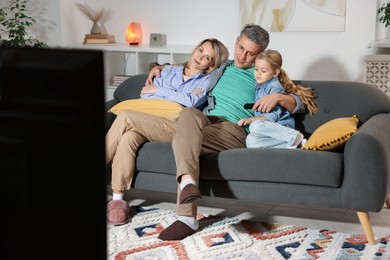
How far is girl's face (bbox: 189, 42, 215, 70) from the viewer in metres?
3.43

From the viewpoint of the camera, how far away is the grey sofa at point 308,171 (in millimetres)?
2652

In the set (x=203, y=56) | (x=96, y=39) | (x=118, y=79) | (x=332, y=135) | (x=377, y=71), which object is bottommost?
(x=332, y=135)

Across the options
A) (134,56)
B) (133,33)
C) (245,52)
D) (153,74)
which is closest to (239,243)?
(245,52)

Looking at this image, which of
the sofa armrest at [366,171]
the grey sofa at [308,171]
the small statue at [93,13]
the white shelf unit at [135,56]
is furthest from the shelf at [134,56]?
the sofa armrest at [366,171]

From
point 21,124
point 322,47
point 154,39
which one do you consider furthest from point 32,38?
point 21,124

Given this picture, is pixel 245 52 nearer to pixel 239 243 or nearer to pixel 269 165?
pixel 269 165

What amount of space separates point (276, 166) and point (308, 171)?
0.50ft

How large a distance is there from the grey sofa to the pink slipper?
0.45 feet

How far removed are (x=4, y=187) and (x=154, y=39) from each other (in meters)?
4.63

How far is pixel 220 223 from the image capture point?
3.04 metres

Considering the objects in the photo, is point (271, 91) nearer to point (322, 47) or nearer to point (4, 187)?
point (322, 47)

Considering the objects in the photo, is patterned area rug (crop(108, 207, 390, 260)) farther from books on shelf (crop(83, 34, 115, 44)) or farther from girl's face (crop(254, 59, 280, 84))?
books on shelf (crop(83, 34, 115, 44))

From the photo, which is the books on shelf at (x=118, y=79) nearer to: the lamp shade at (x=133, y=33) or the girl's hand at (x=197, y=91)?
the lamp shade at (x=133, y=33)

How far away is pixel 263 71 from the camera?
10.5 ft
